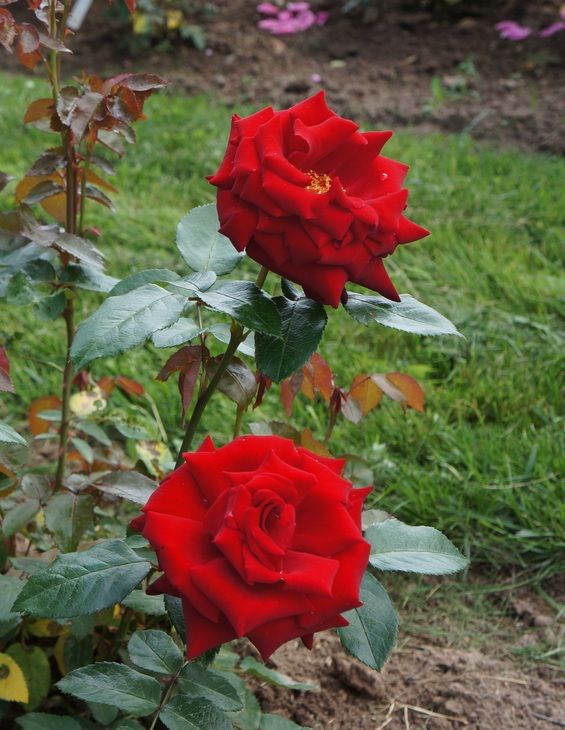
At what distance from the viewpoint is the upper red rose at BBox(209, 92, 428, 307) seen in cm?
87

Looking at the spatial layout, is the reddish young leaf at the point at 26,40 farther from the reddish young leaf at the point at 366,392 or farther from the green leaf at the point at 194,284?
the reddish young leaf at the point at 366,392

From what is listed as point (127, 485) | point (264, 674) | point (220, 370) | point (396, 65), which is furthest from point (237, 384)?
point (396, 65)

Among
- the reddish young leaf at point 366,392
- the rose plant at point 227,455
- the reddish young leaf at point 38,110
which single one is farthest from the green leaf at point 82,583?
the reddish young leaf at point 38,110

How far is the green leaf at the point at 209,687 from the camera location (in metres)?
1.08

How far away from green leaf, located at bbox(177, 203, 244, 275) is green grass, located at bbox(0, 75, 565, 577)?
0.49 m

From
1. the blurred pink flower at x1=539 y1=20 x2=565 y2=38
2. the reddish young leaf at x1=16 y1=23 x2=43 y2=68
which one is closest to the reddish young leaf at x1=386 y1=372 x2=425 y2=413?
the reddish young leaf at x1=16 y1=23 x2=43 y2=68

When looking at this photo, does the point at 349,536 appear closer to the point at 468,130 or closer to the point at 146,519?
the point at 146,519

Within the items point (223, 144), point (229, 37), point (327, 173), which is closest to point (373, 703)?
point (327, 173)

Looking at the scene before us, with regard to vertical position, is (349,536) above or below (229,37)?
above

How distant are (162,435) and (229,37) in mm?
3643

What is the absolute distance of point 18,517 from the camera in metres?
1.39

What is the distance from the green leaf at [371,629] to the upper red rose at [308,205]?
0.33 metres

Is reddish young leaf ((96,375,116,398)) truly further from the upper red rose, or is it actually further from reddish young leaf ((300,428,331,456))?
the upper red rose

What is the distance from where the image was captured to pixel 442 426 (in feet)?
7.27
